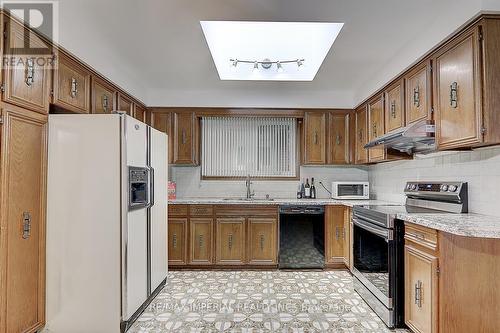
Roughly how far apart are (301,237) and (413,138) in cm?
192

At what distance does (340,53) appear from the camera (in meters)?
3.18

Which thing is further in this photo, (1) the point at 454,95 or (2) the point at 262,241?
(2) the point at 262,241

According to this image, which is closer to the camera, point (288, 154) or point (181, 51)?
point (181, 51)

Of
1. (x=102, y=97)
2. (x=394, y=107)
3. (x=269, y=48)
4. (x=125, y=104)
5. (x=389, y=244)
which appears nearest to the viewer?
(x=389, y=244)

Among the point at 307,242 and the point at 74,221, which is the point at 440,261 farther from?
the point at 74,221

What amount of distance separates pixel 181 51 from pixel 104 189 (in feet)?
5.12

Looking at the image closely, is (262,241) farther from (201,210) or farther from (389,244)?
(389,244)

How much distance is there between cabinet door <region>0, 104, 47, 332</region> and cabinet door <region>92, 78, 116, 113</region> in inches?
30.3

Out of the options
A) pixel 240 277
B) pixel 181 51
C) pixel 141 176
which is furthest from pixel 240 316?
pixel 181 51

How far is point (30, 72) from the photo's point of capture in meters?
2.19

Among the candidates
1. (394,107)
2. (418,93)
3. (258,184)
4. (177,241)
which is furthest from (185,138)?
(418,93)

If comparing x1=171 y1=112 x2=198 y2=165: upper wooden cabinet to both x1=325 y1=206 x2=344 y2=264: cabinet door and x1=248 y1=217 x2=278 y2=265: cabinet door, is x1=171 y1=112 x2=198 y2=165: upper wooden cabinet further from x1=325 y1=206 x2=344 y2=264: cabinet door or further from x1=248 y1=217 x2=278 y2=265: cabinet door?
x1=325 y1=206 x2=344 y2=264: cabinet door

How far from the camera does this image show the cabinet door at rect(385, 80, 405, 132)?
3.17 m

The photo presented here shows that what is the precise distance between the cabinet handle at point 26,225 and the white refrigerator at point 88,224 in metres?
0.18
